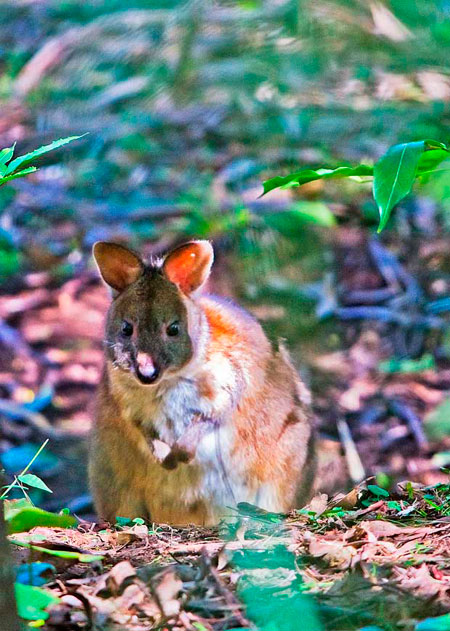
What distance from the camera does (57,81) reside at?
8227 millimetres

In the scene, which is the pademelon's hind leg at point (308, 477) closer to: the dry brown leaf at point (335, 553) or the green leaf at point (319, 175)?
the dry brown leaf at point (335, 553)

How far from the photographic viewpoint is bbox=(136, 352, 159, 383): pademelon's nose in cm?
416

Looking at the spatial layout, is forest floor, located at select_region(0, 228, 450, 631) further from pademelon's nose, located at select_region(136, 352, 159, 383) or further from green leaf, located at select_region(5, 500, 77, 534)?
pademelon's nose, located at select_region(136, 352, 159, 383)

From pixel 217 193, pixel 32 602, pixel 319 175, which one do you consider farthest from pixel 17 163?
pixel 217 193

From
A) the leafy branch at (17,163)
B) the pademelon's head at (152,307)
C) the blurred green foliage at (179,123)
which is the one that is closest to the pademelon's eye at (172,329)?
the pademelon's head at (152,307)

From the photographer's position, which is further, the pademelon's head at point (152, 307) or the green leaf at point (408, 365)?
the green leaf at point (408, 365)

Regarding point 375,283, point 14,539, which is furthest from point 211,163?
point 14,539

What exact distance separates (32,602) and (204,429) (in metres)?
2.16

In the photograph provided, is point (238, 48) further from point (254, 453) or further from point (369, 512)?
point (369, 512)

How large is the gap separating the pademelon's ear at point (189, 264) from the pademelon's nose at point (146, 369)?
40cm

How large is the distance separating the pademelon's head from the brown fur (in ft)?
0.04

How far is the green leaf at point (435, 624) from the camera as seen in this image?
211 centimetres

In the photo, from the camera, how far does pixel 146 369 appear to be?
4160 millimetres

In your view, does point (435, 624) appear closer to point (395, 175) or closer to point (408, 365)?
point (395, 175)
